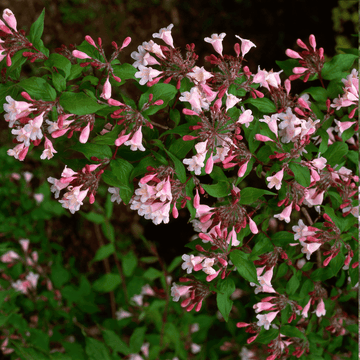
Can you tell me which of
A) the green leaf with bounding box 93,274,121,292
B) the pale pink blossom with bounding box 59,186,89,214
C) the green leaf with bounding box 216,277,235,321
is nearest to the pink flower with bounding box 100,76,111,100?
A: the pale pink blossom with bounding box 59,186,89,214

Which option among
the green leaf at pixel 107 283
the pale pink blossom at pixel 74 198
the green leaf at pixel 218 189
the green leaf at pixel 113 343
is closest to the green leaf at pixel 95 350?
the green leaf at pixel 113 343

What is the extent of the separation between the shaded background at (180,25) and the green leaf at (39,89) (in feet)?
10.2

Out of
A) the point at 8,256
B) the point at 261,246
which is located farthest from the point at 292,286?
the point at 8,256

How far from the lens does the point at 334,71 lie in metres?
1.87

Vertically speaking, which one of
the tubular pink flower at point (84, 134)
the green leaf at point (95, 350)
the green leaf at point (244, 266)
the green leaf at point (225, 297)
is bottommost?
the green leaf at point (95, 350)

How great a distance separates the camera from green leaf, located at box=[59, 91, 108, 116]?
1.37 m

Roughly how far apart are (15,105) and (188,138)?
735 mm

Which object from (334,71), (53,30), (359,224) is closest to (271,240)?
(359,224)

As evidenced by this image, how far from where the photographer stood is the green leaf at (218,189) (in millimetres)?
1557

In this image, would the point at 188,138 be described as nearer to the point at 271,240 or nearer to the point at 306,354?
the point at 271,240

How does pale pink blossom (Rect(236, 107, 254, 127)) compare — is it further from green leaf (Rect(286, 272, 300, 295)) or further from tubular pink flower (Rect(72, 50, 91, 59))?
green leaf (Rect(286, 272, 300, 295))

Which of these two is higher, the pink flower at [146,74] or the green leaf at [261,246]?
the pink flower at [146,74]

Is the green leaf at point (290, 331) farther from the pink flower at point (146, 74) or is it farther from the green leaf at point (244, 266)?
the pink flower at point (146, 74)

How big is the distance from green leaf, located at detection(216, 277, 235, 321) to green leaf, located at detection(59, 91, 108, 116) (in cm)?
107
